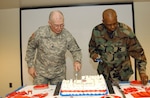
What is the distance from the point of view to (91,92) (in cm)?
153

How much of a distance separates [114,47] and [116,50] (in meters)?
0.04

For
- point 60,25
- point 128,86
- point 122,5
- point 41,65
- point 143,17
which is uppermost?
point 122,5

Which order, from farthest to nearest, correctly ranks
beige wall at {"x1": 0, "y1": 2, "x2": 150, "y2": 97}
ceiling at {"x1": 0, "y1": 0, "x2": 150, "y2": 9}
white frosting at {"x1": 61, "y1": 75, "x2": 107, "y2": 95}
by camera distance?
1. beige wall at {"x1": 0, "y1": 2, "x2": 150, "y2": 97}
2. ceiling at {"x1": 0, "y1": 0, "x2": 150, "y2": 9}
3. white frosting at {"x1": 61, "y1": 75, "x2": 107, "y2": 95}

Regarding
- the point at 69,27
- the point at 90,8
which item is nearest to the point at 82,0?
the point at 90,8

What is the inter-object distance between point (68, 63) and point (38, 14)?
3.69 feet

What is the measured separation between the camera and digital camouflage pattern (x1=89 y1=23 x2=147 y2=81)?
7.00ft

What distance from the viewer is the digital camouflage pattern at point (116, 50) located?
7.00 feet

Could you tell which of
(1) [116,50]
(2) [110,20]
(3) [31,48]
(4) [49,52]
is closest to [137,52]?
(1) [116,50]

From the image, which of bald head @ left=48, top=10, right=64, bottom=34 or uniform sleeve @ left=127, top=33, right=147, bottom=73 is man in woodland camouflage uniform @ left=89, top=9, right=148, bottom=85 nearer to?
uniform sleeve @ left=127, top=33, right=147, bottom=73

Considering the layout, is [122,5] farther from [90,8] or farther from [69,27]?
[69,27]

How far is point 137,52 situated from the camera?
2.08 metres

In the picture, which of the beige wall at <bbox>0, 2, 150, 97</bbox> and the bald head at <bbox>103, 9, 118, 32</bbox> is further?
the beige wall at <bbox>0, 2, 150, 97</bbox>

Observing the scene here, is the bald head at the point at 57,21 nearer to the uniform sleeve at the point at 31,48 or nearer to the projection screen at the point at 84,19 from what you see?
the uniform sleeve at the point at 31,48

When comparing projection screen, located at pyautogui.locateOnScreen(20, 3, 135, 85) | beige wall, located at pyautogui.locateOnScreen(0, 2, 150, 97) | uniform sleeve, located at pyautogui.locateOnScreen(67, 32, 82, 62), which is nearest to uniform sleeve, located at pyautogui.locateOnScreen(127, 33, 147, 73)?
uniform sleeve, located at pyautogui.locateOnScreen(67, 32, 82, 62)
